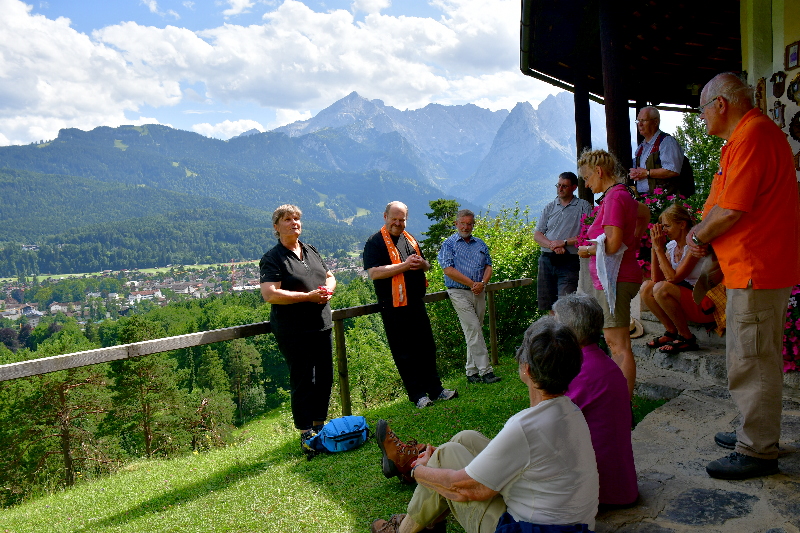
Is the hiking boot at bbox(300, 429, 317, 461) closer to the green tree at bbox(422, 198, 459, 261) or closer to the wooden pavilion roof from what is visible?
the wooden pavilion roof

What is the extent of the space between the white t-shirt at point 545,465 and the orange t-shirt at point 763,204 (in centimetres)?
119

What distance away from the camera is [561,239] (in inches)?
200

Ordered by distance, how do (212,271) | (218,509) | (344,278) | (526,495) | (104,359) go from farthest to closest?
1. (212,271)
2. (344,278)
3. (104,359)
4. (218,509)
5. (526,495)

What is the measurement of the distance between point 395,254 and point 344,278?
105 meters

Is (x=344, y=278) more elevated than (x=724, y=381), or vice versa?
(x=724, y=381)

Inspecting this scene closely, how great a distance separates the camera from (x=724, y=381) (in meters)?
3.70

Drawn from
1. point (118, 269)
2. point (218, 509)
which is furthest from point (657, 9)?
point (118, 269)

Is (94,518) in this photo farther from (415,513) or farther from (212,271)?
(212,271)

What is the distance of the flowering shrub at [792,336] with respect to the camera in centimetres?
325

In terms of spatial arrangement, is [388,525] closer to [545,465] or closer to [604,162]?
[545,465]

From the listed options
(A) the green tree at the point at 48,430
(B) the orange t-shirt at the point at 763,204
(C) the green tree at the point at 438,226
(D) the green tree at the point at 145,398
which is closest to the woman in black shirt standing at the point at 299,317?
(B) the orange t-shirt at the point at 763,204

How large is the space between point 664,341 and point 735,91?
238 centimetres

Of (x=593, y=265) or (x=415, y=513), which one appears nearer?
(x=415, y=513)

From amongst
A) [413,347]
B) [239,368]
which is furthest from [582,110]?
[239,368]
